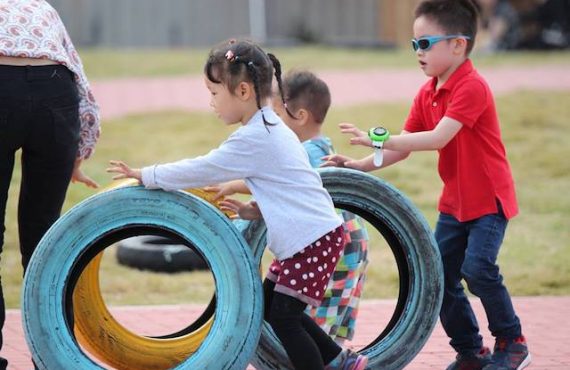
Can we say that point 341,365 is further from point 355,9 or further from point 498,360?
point 355,9

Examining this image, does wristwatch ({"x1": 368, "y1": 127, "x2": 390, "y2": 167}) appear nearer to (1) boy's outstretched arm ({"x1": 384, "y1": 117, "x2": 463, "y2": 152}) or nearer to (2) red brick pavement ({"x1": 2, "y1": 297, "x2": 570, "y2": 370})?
(1) boy's outstretched arm ({"x1": 384, "y1": 117, "x2": 463, "y2": 152})

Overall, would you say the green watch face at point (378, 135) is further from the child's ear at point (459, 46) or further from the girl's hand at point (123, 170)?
the girl's hand at point (123, 170)

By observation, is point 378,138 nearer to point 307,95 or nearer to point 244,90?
point 244,90

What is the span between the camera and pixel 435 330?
6.06 metres

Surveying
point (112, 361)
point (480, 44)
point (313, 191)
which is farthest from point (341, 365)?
point (480, 44)

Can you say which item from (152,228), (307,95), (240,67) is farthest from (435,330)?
(240,67)

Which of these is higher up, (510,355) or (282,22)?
(510,355)

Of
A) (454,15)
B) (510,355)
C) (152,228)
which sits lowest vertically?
(510,355)

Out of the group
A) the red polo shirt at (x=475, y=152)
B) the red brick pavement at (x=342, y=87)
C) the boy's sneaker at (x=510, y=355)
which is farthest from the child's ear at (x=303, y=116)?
the red brick pavement at (x=342, y=87)

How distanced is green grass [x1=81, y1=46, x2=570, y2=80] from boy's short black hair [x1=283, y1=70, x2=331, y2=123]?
446 inches

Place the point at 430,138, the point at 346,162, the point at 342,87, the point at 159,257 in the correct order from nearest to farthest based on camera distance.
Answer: the point at 430,138
the point at 346,162
the point at 159,257
the point at 342,87

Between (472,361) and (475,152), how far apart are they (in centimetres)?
100

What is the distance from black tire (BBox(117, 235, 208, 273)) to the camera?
8047 mm

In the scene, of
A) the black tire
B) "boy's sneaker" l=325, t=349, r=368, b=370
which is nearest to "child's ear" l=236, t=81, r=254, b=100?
"boy's sneaker" l=325, t=349, r=368, b=370
